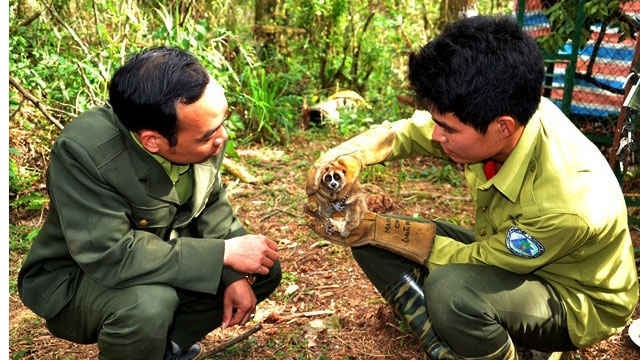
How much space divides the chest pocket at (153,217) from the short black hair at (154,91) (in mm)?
276

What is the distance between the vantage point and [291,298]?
3.14m

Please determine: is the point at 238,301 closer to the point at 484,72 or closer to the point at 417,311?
the point at 417,311

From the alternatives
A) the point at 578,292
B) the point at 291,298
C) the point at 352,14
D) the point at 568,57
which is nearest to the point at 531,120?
the point at 578,292

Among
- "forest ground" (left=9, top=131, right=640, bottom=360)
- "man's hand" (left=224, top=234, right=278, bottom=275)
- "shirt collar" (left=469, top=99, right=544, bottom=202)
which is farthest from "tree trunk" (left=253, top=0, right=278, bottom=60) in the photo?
"shirt collar" (left=469, top=99, right=544, bottom=202)

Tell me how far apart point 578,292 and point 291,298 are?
4.80 feet

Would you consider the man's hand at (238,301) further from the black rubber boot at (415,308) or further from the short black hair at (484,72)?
the short black hair at (484,72)

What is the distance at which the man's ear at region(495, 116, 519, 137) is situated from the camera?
2045mm

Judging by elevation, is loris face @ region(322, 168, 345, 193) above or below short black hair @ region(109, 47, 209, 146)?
below

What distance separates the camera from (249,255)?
2.31 metres

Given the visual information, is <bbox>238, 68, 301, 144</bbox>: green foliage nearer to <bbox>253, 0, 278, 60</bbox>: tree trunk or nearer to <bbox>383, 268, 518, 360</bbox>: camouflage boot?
<bbox>253, 0, 278, 60</bbox>: tree trunk

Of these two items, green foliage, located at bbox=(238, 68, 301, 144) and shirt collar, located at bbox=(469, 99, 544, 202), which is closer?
shirt collar, located at bbox=(469, 99, 544, 202)

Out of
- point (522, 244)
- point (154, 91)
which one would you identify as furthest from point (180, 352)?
point (522, 244)

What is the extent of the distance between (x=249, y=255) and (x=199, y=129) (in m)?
0.52

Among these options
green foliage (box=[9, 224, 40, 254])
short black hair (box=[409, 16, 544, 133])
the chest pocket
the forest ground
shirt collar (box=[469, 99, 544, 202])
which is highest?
short black hair (box=[409, 16, 544, 133])
